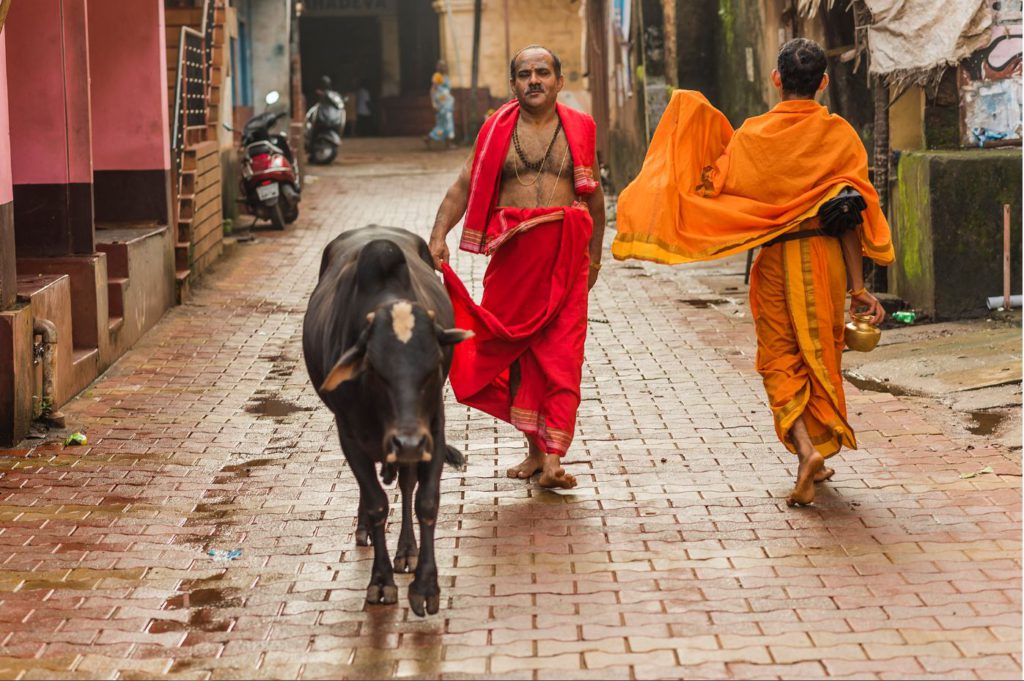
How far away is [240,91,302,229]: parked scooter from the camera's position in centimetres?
1775

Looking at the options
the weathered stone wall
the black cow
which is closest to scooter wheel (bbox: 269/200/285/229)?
the weathered stone wall

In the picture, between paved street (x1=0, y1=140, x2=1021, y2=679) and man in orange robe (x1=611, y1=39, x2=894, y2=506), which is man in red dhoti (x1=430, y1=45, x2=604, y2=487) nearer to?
man in orange robe (x1=611, y1=39, x2=894, y2=506)

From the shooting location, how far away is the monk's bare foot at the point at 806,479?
20.7ft

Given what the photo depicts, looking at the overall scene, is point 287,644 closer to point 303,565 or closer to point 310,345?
point 303,565

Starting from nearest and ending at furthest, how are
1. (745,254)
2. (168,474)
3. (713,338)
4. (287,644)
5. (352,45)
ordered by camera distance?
(287,644) < (168,474) < (713,338) < (745,254) < (352,45)

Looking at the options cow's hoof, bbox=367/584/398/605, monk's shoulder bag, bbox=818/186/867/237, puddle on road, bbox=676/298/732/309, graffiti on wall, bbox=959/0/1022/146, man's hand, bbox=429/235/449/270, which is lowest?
cow's hoof, bbox=367/584/398/605

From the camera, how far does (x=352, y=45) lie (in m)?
39.4

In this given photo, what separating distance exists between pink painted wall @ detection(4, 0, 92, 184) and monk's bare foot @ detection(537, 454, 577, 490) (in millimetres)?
4575

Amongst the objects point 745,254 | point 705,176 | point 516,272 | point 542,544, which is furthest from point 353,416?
point 745,254

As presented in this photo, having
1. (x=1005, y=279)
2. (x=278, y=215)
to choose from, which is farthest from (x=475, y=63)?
(x=1005, y=279)

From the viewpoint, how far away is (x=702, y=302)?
12398mm

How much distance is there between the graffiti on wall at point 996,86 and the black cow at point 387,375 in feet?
19.1

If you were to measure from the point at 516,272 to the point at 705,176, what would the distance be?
97 centimetres

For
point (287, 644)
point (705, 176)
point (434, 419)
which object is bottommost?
point (287, 644)
